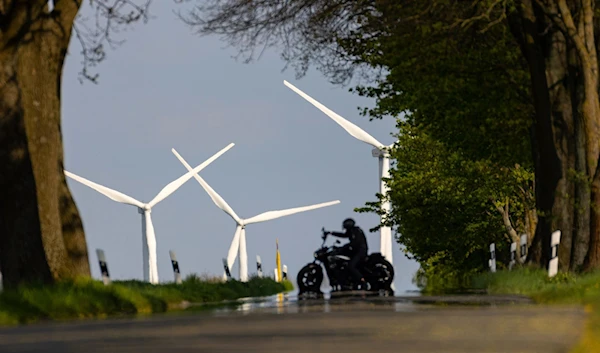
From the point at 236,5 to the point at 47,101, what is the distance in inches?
341

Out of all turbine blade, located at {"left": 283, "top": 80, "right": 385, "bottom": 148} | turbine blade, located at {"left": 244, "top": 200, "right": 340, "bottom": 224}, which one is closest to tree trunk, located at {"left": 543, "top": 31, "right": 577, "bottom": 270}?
turbine blade, located at {"left": 283, "top": 80, "right": 385, "bottom": 148}

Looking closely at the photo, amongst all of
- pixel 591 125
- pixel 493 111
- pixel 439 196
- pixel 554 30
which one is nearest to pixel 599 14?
pixel 554 30

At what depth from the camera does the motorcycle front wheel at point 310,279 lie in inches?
1021

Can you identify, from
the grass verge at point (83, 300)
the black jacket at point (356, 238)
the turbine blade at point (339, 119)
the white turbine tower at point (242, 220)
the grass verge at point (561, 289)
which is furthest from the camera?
the white turbine tower at point (242, 220)

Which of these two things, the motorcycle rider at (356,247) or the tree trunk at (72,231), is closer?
the tree trunk at (72,231)

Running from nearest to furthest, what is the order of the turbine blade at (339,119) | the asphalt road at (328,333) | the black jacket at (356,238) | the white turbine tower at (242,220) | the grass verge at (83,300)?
the asphalt road at (328,333) → the grass verge at (83,300) → the black jacket at (356,238) → the turbine blade at (339,119) → the white turbine tower at (242,220)

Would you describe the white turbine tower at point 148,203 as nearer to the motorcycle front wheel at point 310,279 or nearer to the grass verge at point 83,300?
the motorcycle front wheel at point 310,279

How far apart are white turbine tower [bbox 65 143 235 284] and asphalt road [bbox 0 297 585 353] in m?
34.6

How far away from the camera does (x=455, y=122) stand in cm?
3130

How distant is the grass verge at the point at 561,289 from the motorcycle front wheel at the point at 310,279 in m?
3.26

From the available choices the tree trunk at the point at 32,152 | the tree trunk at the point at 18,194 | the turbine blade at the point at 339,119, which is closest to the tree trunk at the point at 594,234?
the tree trunk at the point at 32,152

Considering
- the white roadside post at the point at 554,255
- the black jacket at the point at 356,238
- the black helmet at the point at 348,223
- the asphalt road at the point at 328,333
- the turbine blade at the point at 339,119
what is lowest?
the asphalt road at the point at 328,333

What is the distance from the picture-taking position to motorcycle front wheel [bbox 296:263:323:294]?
85.0 feet

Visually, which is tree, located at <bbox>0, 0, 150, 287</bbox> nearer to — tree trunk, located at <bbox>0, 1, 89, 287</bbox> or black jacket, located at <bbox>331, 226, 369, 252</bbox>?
tree trunk, located at <bbox>0, 1, 89, 287</bbox>
